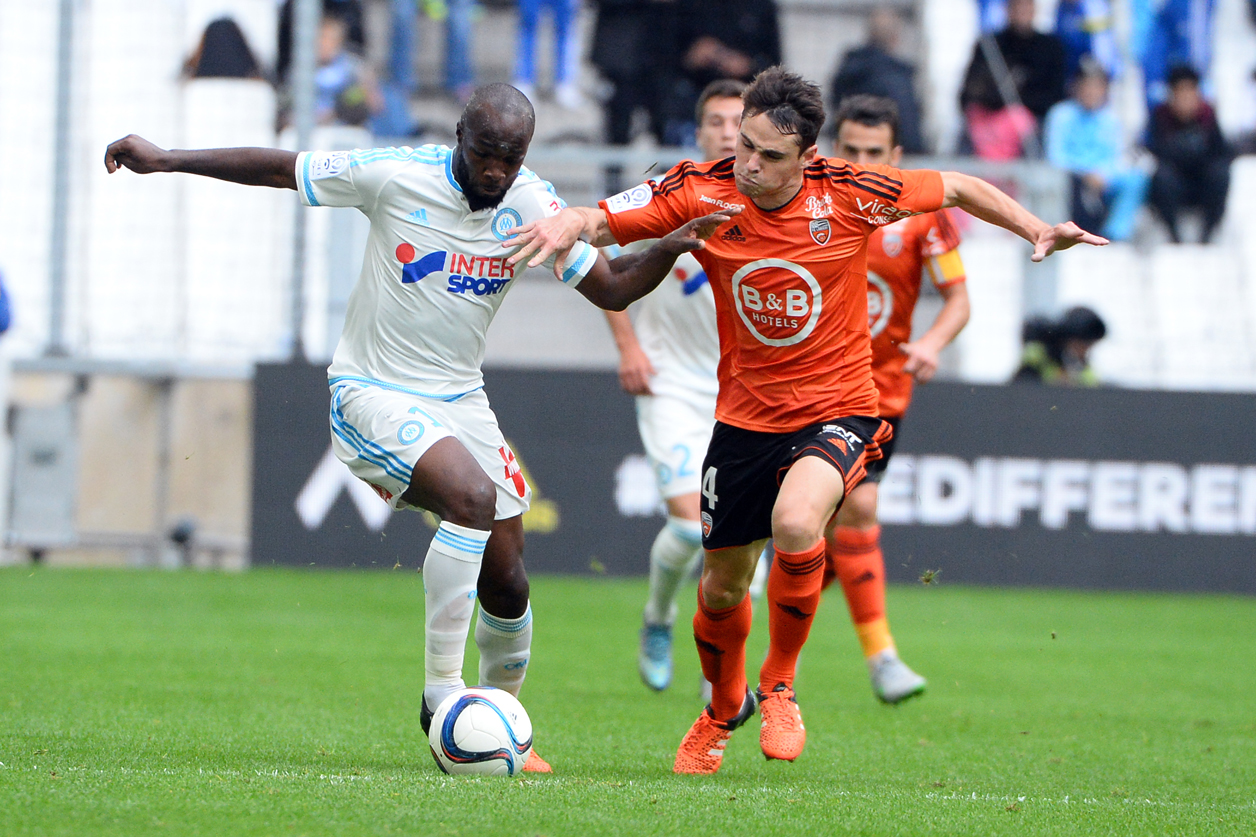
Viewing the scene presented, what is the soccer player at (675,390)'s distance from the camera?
7.28m

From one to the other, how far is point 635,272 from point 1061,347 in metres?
8.21

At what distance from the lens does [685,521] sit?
288 inches

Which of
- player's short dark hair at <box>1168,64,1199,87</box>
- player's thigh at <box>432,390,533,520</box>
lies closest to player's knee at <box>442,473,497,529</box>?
player's thigh at <box>432,390,533,520</box>

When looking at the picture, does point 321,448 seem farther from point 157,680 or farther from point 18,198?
point 157,680

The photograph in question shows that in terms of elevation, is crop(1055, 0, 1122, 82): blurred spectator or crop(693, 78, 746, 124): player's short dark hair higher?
crop(1055, 0, 1122, 82): blurred spectator

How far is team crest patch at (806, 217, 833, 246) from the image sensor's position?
17.2 ft

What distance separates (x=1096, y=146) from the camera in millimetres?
15234

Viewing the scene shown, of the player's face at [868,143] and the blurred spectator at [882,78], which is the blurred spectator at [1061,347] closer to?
the blurred spectator at [882,78]

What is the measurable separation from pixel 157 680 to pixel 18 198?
7.28m

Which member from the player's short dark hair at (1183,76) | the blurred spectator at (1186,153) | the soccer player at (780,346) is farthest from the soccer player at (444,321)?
the player's short dark hair at (1183,76)

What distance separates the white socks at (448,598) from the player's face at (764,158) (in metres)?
1.47

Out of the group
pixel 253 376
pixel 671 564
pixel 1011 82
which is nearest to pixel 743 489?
pixel 671 564

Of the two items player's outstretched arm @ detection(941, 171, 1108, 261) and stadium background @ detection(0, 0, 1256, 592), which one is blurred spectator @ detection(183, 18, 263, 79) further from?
player's outstretched arm @ detection(941, 171, 1108, 261)

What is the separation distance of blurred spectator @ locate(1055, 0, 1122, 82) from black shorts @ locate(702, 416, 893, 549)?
475 inches
